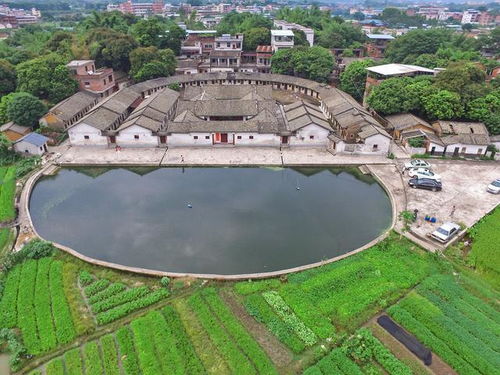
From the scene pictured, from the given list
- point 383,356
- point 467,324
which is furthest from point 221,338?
point 467,324

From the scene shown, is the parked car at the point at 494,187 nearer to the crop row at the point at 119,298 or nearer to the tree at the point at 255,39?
the crop row at the point at 119,298

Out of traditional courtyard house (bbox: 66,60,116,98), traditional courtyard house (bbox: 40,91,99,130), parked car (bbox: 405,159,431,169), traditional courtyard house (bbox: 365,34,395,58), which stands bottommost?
A: parked car (bbox: 405,159,431,169)

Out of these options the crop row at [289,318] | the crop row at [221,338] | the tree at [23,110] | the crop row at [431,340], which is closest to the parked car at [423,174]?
the crop row at [431,340]

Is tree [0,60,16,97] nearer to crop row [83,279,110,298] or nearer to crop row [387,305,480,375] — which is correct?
crop row [83,279,110,298]

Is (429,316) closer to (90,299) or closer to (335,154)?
(90,299)

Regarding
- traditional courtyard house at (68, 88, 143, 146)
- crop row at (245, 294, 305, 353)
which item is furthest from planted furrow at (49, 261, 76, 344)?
traditional courtyard house at (68, 88, 143, 146)

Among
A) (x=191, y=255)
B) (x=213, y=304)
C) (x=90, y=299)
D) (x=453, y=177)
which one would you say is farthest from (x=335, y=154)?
(x=90, y=299)
